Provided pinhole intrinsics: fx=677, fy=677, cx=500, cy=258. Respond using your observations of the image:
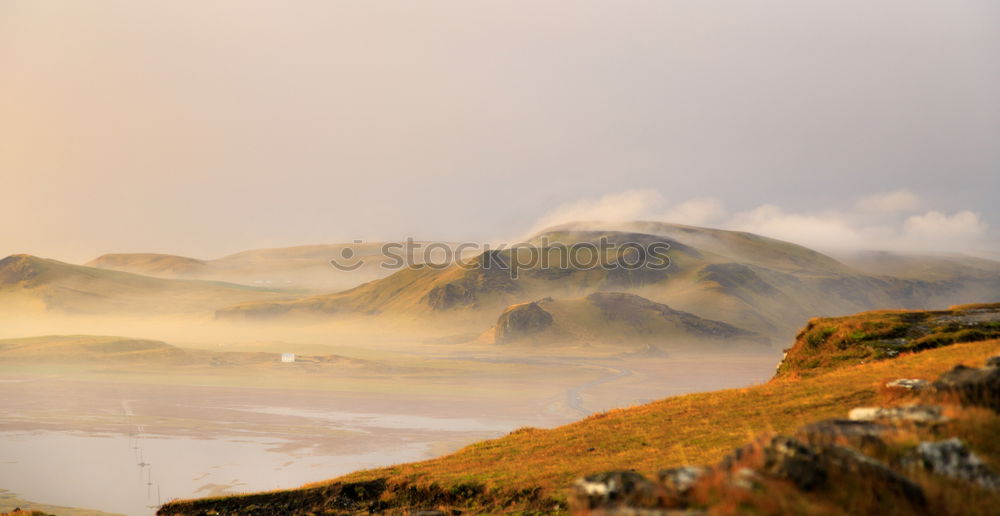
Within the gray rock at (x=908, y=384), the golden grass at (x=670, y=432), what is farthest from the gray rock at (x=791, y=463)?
the gray rock at (x=908, y=384)

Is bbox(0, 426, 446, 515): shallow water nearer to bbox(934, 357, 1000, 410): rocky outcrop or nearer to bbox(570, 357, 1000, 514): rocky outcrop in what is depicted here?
bbox(570, 357, 1000, 514): rocky outcrop

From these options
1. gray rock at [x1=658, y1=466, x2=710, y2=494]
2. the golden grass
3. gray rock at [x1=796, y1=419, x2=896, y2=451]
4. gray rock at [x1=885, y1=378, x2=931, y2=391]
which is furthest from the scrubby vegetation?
gray rock at [x1=658, y1=466, x2=710, y2=494]

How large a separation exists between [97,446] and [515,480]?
178063 mm

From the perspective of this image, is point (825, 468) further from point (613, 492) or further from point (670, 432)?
point (670, 432)

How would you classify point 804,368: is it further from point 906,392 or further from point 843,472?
point 843,472

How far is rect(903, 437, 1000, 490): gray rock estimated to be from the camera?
1191 centimetres

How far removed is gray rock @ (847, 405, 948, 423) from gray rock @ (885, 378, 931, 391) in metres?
11.8

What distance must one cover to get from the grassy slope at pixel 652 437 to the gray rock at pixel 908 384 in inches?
20.9

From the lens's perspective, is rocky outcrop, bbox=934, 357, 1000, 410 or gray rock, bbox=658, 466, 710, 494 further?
rocky outcrop, bbox=934, 357, 1000, 410

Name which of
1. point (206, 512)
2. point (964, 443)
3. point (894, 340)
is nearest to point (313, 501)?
point (206, 512)

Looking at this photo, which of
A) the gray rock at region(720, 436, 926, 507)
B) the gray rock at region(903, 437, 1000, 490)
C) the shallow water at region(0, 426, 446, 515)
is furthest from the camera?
the shallow water at region(0, 426, 446, 515)

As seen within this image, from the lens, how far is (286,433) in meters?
180

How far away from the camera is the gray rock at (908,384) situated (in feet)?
83.5

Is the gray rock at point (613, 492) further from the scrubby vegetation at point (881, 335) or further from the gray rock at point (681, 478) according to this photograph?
the scrubby vegetation at point (881, 335)
